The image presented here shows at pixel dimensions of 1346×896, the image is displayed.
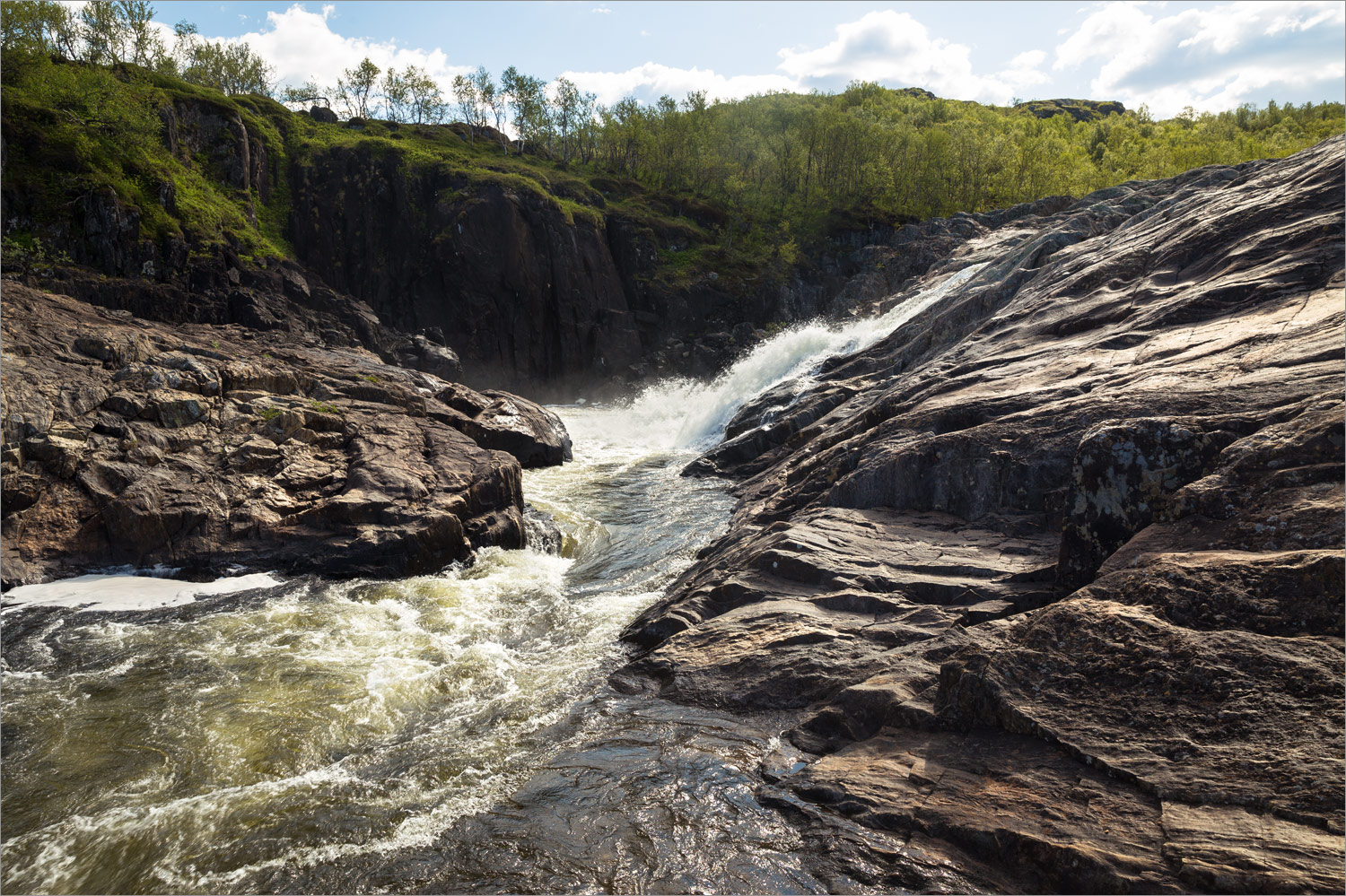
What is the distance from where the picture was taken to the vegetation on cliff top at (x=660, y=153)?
108ft

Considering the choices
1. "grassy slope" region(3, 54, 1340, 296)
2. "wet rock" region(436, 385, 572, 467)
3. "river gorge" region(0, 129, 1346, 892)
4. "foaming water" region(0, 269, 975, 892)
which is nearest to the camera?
"river gorge" region(0, 129, 1346, 892)

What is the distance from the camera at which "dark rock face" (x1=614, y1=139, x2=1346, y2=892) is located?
5.08 meters

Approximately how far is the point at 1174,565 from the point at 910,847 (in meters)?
3.73

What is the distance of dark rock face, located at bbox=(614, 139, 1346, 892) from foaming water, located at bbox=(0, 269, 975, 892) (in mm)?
1138

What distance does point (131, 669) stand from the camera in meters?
10.5

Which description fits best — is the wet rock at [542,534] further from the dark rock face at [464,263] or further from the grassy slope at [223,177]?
the dark rock face at [464,263]

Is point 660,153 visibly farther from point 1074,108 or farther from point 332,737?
point 1074,108

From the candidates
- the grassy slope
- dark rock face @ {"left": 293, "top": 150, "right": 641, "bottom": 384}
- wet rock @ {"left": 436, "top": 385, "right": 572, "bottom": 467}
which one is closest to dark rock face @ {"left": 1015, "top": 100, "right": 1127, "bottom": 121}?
the grassy slope

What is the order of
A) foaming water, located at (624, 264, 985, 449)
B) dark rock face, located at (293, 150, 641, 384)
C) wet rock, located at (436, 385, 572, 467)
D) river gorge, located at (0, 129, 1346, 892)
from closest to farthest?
river gorge, located at (0, 129, 1346, 892), wet rock, located at (436, 385, 572, 467), foaming water, located at (624, 264, 985, 449), dark rock face, located at (293, 150, 641, 384)

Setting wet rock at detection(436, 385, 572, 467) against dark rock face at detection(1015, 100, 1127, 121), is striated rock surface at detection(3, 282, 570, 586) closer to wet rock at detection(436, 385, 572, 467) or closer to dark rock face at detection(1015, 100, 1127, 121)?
wet rock at detection(436, 385, 572, 467)

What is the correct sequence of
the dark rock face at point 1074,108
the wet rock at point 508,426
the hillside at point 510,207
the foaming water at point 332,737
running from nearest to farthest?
1. the foaming water at point 332,737
2. the wet rock at point 508,426
3. the hillside at point 510,207
4. the dark rock face at point 1074,108

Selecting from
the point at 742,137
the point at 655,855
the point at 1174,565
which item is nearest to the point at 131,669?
the point at 655,855

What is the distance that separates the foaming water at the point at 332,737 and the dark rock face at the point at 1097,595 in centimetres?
114

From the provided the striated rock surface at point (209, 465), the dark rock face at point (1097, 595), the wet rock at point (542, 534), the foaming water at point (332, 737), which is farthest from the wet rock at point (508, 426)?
the dark rock face at point (1097, 595)
